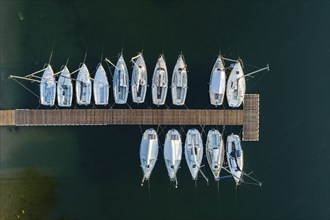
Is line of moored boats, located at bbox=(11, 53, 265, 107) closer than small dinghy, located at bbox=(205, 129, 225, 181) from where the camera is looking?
Yes

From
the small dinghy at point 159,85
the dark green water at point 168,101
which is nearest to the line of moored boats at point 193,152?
the dark green water at point 168,101

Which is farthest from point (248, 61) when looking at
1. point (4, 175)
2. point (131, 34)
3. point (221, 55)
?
point (4, 175)

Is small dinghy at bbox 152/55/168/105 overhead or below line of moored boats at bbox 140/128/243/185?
overhead

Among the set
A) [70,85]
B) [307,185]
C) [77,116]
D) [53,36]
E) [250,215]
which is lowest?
[250,215]

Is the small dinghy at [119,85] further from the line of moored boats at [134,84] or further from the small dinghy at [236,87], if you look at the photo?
the small dinghy at [236,87]

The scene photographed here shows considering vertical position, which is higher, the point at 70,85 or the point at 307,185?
the point at 70,85

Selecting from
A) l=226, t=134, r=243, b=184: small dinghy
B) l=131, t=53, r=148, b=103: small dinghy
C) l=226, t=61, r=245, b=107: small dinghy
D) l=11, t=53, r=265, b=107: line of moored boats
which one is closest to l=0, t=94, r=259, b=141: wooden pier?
l=226, t=61, r=245, b=107: small dinghy

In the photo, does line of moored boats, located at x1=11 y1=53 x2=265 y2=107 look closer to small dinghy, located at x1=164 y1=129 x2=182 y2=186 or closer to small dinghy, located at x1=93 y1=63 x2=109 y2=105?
small dinghy, located at x1=93 y1=63 x2=109 y2=105

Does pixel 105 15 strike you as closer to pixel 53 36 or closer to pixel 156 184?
pixel 53 36
